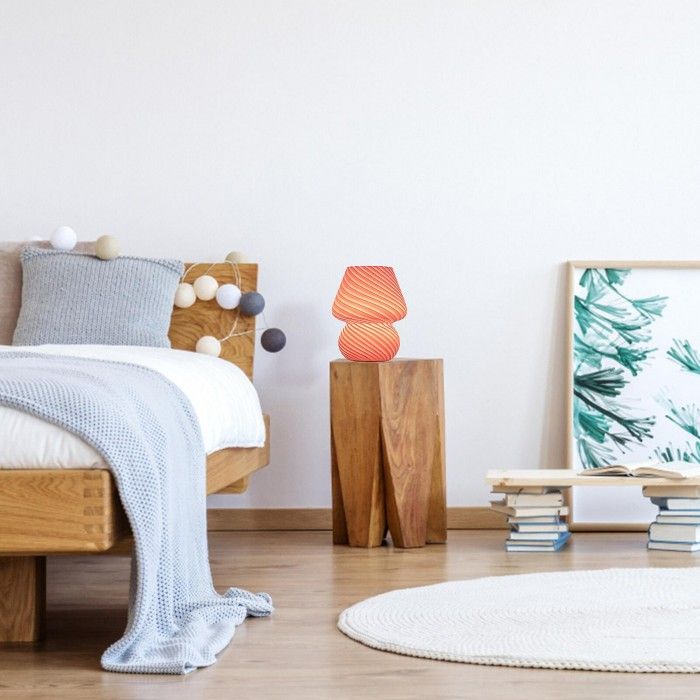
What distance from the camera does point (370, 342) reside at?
3625 millimetres

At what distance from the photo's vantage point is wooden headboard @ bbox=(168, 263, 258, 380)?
3.91 m

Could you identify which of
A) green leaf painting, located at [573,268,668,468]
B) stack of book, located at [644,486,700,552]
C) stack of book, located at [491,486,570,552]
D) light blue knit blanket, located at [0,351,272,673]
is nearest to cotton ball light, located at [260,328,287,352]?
stack of book, located at [491,486,570,552]

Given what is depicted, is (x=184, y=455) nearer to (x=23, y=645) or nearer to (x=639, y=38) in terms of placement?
(x=23, y=645)

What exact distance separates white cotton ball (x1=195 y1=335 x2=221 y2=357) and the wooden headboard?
10 cm

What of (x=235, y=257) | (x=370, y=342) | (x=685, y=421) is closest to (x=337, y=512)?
(x=370, y=342)

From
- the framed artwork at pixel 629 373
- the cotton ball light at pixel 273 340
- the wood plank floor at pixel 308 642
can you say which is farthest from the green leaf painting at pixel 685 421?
the cotton ball light at pixel 273 340

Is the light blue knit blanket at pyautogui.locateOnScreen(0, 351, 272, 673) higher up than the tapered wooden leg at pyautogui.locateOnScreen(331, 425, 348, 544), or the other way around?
the light blue knit blanket at pyautogui.locateOnScreen(0, 351, 272, 673)

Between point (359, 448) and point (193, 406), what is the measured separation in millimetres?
1084

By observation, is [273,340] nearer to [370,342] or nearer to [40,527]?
[370,342]

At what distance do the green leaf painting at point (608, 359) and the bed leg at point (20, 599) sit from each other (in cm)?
213

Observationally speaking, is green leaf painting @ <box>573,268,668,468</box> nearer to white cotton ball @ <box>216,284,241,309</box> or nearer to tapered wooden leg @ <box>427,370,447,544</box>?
tapered wooden leg @ <box>427,370,447,544</box>

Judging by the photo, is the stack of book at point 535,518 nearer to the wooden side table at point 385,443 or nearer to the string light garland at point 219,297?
the wooden side table at point 385,443

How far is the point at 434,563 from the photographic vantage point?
325cm

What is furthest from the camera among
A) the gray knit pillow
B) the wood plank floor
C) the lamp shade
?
the lamp shade
